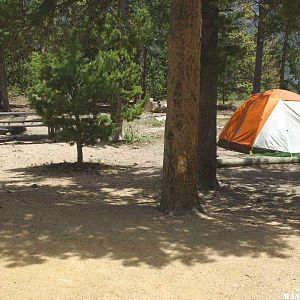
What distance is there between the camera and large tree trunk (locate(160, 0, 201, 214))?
6473mm

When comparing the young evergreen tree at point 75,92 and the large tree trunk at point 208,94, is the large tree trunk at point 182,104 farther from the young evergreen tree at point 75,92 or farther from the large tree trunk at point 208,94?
the young evergreen tree at point 75,92

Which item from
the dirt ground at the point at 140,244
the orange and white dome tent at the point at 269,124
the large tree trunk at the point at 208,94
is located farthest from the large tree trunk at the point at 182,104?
the orange and white dome tent at the point at 269,124

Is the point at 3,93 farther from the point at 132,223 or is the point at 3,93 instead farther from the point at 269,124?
the point at 132,223

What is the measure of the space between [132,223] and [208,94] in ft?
12.8

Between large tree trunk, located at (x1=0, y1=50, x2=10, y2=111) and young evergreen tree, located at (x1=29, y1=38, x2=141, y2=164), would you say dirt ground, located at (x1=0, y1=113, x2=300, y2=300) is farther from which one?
large tree trunk, located at (x1=0, y1=50, x2=10, y2=111)

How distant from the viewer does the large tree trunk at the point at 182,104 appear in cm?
647

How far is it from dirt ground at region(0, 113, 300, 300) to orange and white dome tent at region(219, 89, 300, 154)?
3.73 meters

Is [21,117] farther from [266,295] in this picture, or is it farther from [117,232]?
[266,295]

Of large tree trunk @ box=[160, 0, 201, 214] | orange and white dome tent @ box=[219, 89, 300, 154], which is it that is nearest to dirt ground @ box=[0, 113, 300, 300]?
large tree trunk @ box=[160, 0, 201, 214]

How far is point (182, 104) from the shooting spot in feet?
21.5

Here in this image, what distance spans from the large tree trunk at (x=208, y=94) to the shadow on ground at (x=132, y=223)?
1.73 feet

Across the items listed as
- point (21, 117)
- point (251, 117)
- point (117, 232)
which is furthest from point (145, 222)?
point (21, 117)

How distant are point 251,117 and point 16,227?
33.1ft

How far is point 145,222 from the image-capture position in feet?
20.3
